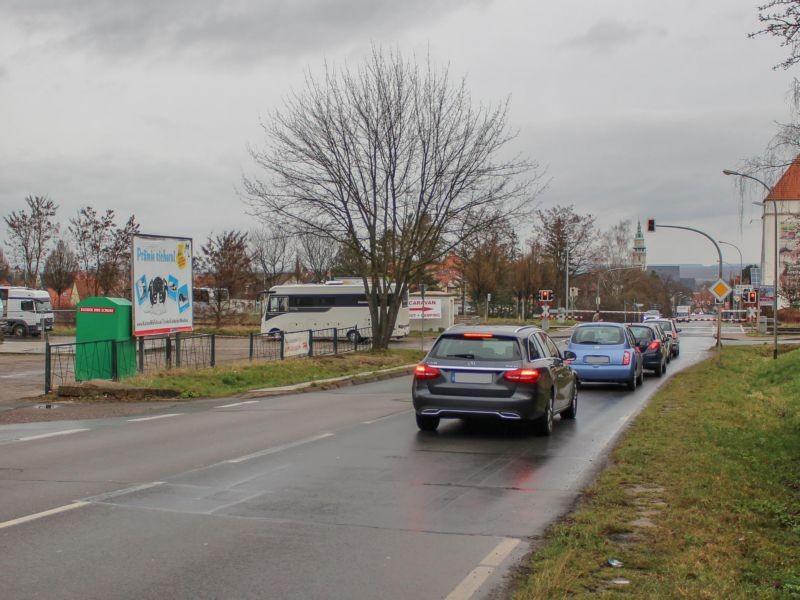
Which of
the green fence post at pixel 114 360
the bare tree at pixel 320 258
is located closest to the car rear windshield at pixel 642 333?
the green fence post at pixel 114 360

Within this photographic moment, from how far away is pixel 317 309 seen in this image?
151ft

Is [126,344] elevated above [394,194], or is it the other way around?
[394,194]

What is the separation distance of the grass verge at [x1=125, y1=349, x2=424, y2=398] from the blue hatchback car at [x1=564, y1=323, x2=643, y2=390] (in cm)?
669

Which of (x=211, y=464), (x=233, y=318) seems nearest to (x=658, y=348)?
(x=211, y=464)

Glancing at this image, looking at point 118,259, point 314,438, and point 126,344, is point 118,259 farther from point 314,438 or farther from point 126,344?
point 314,438

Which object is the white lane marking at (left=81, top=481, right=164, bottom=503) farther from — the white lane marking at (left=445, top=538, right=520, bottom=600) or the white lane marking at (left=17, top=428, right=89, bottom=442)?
the white lane marking at (left=17, top=428, right=89, bottom=442)

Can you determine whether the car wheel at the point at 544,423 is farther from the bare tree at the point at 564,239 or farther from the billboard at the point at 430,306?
the bare tree at the point at 564,239

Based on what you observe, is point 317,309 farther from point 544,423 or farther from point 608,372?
point 544,423

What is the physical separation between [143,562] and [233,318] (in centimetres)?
4935

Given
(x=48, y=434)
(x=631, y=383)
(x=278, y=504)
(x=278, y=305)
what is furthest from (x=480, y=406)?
(x=278, y=305)

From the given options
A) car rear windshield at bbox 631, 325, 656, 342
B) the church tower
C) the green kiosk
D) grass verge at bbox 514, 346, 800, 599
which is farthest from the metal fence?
the church tower

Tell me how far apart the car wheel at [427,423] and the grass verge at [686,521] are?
2.79m

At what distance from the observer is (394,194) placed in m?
32.1

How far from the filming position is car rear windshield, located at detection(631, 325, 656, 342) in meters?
26.4
